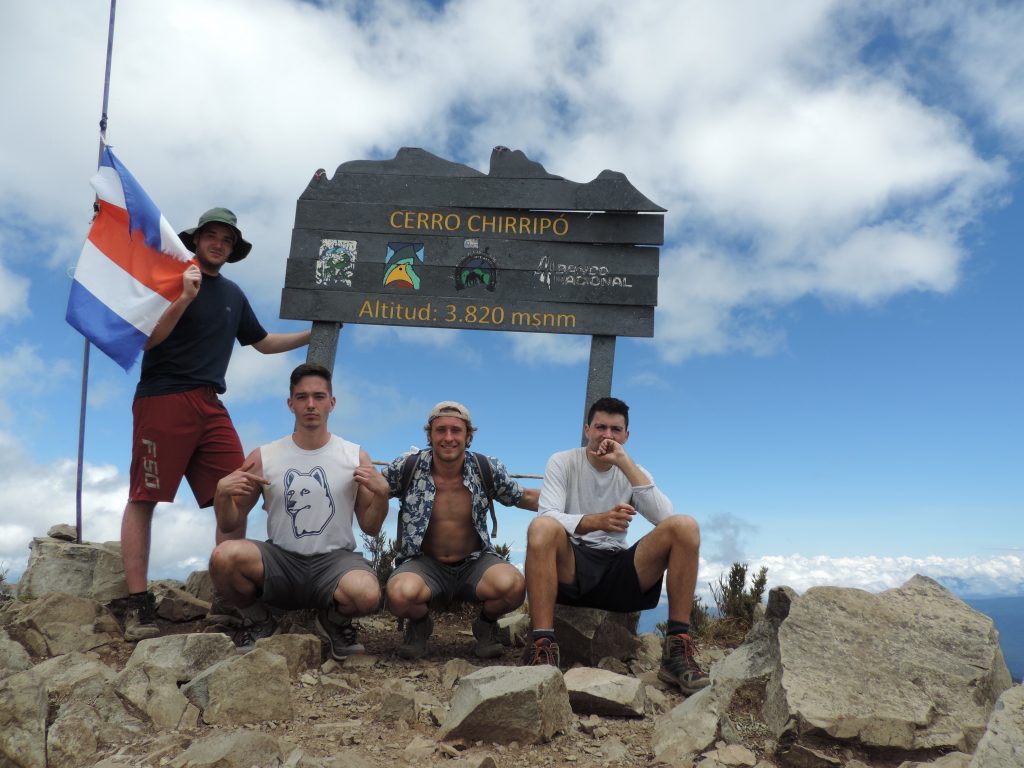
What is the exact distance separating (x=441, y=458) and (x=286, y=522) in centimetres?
113

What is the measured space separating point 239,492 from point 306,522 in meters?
0.48

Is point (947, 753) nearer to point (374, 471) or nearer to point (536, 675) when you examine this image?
point (536, 675)

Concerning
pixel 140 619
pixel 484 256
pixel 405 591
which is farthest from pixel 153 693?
pixel 484 256

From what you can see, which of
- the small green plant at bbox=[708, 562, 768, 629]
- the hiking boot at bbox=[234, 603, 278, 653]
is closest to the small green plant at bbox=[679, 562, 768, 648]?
the small green plant at bbox=[708, 562, 768, 629]

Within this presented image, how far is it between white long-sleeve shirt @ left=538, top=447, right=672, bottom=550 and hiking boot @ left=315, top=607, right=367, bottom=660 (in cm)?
157

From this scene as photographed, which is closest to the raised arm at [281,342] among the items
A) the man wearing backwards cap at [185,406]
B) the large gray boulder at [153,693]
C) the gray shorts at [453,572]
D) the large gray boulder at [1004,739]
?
the man wearing backwards cap at [185,406]

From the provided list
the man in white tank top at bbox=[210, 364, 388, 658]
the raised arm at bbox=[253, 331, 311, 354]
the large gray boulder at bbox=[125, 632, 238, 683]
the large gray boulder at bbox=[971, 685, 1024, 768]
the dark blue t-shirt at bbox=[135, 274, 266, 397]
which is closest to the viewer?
the large gray boulder at bbox=[971, 685, 1024, 768]

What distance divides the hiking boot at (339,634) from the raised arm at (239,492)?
88cm

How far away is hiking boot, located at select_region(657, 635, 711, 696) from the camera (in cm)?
493

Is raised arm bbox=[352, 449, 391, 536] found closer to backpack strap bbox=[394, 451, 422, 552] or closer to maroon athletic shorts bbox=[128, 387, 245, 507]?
backpack strap bbox=[394, 451, 422, 552]

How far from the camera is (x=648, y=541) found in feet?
16.7

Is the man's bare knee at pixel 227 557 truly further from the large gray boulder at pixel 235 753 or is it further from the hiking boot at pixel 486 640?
the hiking boot at pixel 486 640

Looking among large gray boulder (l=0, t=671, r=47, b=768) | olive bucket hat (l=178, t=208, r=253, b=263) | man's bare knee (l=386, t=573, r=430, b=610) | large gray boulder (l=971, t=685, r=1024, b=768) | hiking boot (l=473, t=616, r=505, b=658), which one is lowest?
large gray boulder (l=0, t=671, r=47, b=768)

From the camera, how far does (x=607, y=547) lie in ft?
17.5
